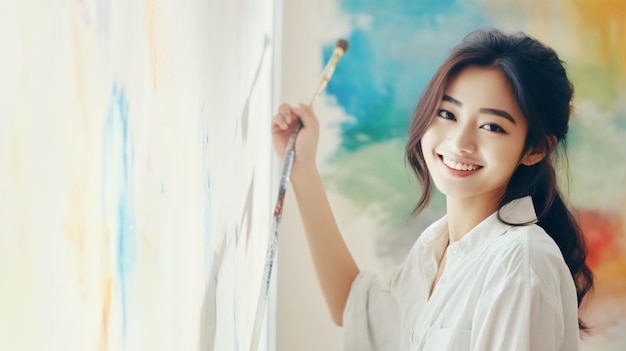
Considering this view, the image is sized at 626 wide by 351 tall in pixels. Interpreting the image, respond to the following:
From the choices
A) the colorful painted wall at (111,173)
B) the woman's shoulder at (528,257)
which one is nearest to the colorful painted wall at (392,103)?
the woman's shoulder at (528,257)

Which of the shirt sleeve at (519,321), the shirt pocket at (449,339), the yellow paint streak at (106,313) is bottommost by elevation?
the shirt pocket at (449,339)

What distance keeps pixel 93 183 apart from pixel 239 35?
0.59 m

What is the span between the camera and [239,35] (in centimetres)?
84

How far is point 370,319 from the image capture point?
1.39 metres

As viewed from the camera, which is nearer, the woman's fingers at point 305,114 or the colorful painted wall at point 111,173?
the colorful painted wall at point 111,173

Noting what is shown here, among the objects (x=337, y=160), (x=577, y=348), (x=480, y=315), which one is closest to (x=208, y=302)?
(x=480, y=315)

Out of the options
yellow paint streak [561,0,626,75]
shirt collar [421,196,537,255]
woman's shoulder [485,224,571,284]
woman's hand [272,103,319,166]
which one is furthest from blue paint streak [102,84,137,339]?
yellow paint streak [561,0,626,75]

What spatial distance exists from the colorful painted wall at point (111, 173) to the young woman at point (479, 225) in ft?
1.56

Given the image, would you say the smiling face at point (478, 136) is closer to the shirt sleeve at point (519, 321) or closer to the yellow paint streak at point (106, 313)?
the shirt sleeve at point (519, 321)

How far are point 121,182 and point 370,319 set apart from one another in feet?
3.65

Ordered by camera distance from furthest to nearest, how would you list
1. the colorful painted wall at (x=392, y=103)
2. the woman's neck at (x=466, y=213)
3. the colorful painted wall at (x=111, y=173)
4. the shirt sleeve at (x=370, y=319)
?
the colorful painted wall at (x=392, y=103) → the shirt sleeve at (x=370, y=319) → the woman's neck at (x=466, y=213) → the colorful painted wall at (x=111, y=173)

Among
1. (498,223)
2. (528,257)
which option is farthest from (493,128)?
(528,257)

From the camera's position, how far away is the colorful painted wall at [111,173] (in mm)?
210

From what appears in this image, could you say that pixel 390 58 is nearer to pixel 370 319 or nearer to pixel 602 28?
pixel 602 28
